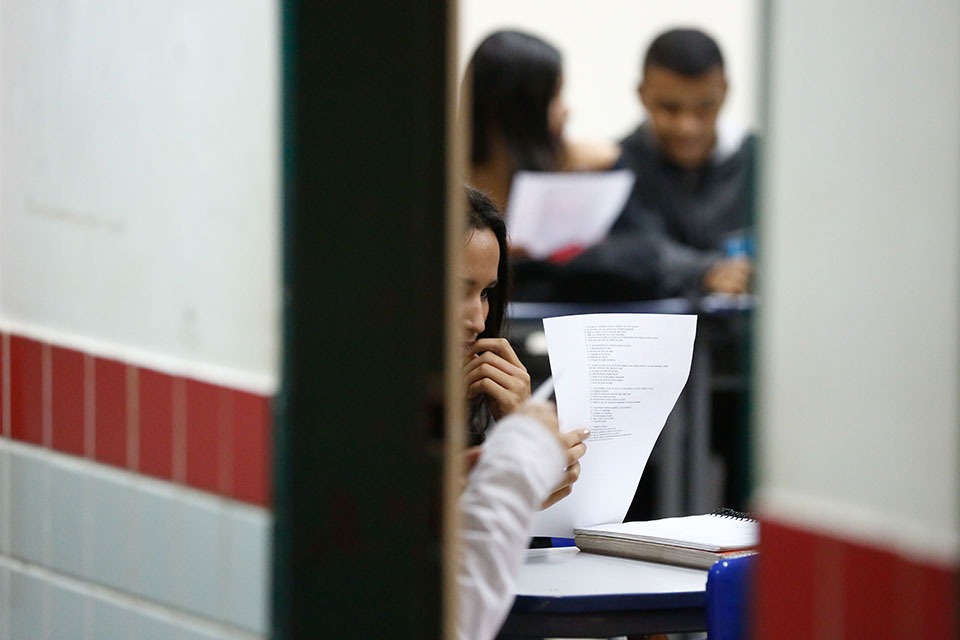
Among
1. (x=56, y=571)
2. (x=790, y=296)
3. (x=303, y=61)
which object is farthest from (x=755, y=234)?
(x=56, y=571)

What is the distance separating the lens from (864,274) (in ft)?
3.55

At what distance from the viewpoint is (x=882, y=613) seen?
1.05 metres

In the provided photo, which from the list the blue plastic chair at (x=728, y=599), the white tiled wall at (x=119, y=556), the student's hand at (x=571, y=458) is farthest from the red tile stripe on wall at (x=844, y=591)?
the student's hand at (x=571, y=458)

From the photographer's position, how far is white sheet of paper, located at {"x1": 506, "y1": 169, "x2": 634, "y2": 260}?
14.8ft

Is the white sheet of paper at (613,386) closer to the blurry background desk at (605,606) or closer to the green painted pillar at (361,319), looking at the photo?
the blurry background desk at (605,606)

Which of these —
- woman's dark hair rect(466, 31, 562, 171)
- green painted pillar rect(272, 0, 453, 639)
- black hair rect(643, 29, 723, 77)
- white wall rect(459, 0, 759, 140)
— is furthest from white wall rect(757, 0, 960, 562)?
white wall rect(459, 0, 759, 140)

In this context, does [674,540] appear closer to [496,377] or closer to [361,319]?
[496,377]

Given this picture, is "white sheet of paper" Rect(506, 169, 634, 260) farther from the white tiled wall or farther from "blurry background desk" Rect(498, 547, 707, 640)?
the white tiled wall

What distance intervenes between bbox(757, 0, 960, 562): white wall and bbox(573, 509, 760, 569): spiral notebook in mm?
939

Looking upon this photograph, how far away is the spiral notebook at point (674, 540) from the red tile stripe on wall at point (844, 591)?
0.90m

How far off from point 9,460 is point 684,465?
3.30 m

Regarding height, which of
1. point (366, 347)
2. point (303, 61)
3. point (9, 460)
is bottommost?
point (9, 460)

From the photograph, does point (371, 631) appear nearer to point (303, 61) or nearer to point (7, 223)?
point (303, 61)

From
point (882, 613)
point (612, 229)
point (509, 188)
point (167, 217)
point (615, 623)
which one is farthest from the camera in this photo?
point (612, 229)
